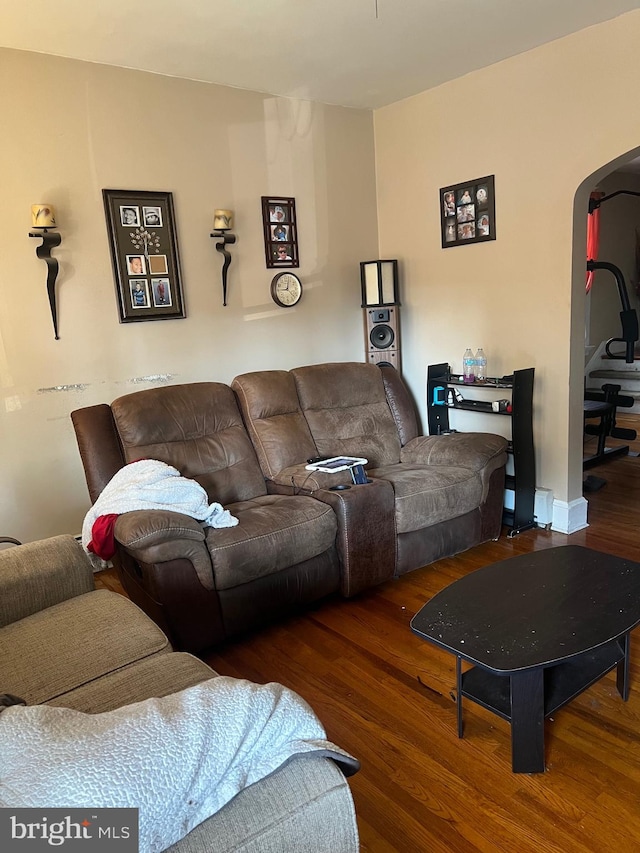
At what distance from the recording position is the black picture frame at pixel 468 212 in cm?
343

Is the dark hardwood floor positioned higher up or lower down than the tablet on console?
lower down

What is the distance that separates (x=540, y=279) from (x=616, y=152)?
696 mm

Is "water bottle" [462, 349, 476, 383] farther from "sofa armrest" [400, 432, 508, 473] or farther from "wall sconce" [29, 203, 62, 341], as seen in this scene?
"wall sconce" [29, 203, 62, 341]

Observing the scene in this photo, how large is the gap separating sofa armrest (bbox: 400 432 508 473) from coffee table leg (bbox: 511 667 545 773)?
158cm

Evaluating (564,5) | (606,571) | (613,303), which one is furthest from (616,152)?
(613,303)

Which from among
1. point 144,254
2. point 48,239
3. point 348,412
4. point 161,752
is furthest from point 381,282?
point 161,752

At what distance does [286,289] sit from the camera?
3748 millimetres

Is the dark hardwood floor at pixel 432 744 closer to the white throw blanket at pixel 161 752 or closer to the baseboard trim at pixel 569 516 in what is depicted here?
the white throw blanket at pixel 161 752

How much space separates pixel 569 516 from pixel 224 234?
259 cm

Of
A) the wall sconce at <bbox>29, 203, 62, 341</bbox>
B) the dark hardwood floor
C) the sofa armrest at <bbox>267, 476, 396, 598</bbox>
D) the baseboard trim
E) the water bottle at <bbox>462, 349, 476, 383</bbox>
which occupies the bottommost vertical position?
the dark hardwood floor

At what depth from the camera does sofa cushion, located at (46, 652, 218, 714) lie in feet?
4.44

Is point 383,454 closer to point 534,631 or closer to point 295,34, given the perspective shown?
point 534,631

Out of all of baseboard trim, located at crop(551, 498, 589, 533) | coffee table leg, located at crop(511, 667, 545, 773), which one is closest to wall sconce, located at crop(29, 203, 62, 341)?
coffee table leg, located at crop(511, 667, 545, 773)

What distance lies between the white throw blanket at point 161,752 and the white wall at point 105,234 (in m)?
2.33
